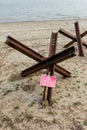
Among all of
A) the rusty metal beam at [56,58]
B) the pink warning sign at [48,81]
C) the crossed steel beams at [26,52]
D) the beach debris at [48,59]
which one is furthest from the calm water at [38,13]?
the pink warning sign at [48,81]

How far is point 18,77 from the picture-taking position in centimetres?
858

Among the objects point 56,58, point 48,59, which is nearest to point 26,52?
point 48,59

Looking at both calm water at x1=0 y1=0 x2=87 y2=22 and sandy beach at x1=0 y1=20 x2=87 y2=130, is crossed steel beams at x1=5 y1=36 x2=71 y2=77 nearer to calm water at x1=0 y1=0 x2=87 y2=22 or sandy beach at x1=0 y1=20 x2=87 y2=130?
sandy beach at x1=0 y1=20 x2=87 y2=130

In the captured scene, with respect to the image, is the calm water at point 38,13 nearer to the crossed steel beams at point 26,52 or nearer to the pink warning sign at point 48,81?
the crossed steel beams at point 26,52

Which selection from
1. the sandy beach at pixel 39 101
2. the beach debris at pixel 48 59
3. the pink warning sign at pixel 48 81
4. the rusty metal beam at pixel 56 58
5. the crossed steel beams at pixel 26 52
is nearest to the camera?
the sandy beach at pixel 39 101

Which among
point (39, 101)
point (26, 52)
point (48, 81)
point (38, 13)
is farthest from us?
point (38, 13)

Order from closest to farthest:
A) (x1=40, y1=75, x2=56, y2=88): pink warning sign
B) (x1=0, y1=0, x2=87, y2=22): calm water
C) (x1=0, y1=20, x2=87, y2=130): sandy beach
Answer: (x1=0, y1=20, x2=87, y2=130): sandy beach, (x1=40, y1=75, x2=56, y2=88): pink warning sign, (x1=0, y1=0, x2=87, y2=22): calm water

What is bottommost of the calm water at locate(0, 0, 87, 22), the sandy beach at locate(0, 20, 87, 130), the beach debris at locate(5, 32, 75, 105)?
the sandy beach at locate(0, 20, 87, 130)

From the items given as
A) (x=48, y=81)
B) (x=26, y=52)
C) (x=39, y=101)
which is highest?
(x=26, y=52)

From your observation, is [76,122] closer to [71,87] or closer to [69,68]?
[71,87]

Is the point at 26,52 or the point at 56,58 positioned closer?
the point at 56,58

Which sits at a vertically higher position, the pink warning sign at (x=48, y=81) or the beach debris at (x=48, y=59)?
the beach debris at (x=48, y=59)

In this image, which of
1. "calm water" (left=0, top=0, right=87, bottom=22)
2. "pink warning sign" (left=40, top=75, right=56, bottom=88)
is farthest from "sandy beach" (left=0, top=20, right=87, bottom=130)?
"calm water" (left=0, top=0, right=87, bottom=22)

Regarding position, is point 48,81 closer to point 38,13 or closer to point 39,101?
point 39,101
